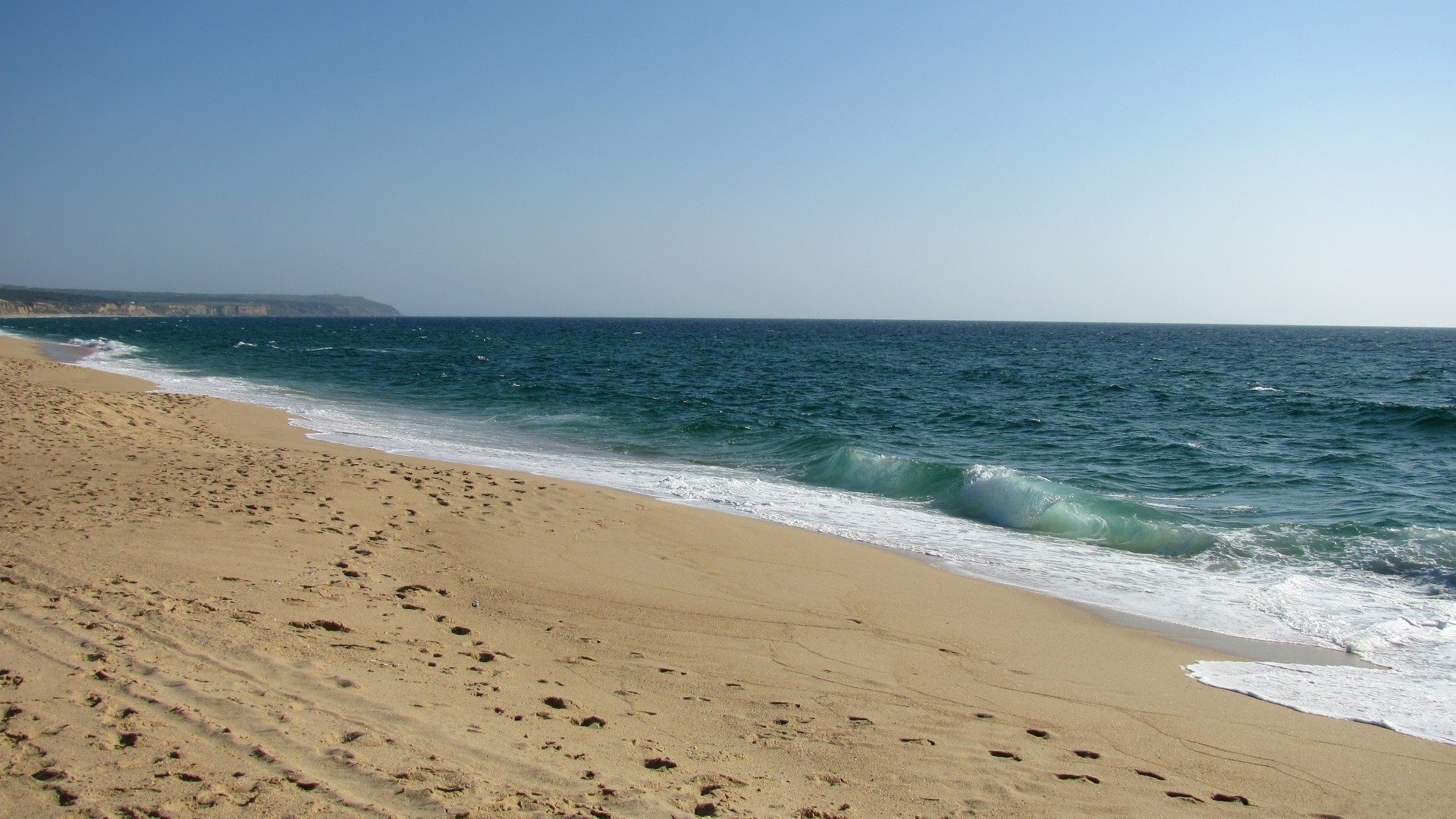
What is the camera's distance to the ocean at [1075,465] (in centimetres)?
804

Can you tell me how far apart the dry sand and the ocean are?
4.04ft

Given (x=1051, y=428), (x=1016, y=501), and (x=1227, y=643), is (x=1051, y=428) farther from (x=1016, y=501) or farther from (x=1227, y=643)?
(x=1227, y=643)

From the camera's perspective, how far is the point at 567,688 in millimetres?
4934

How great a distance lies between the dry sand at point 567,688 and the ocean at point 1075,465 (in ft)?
4.04

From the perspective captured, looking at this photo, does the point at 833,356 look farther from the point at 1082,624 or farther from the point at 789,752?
the point at 789,752

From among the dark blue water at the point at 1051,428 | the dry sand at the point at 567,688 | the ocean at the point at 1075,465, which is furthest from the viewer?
the dark blue water at the point at 1051,428

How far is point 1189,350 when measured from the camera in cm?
6719

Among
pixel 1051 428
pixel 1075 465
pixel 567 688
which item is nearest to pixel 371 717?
pixel 567 688

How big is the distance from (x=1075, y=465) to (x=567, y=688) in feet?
46.5

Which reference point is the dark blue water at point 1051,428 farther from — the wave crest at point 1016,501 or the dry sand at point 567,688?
the dry sand at point 567,688

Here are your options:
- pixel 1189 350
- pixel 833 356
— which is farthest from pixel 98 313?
pixel 1189 350

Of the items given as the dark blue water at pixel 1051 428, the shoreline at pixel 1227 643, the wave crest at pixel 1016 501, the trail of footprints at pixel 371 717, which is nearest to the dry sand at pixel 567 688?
the trail of footprints at pixel 371 717

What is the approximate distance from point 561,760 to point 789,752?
1146mm

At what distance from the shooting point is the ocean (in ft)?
26.4
